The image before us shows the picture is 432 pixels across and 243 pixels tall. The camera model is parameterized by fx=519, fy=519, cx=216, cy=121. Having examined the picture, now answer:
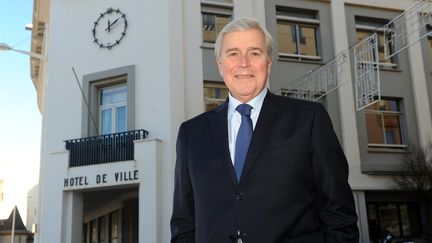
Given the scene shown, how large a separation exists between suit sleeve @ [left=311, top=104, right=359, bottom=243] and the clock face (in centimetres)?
1450

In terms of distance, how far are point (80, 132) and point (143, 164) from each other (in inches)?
109

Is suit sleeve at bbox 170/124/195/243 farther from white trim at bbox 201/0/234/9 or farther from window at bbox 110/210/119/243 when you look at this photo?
window at bbox 110/210/119/243

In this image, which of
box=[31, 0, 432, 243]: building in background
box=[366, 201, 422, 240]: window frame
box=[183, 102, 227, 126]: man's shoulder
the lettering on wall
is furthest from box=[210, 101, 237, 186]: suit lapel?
box=[366, 201, 422, 240]: window frame

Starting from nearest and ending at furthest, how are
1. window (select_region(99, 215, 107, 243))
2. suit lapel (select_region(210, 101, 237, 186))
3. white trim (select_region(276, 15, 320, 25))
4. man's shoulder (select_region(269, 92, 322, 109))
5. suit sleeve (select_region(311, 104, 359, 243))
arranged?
suit sleeve (select_region(311, 104, 359, 243)) → suit lapel (select_region(210, 101, 237, 186)) → man's shoulder (select_region(269, 92, 322, 109)) → white trim (select_region(276, 15, 320, 25)) → window (select_region(99, 215, 107, 243))

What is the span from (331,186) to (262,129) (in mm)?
388

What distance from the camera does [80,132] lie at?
629 inches

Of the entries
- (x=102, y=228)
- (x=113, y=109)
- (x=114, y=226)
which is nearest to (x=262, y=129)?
(x=113, y=109)

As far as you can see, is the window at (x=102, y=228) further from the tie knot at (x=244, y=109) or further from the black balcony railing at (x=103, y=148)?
the tie knot at (x=244, y=109)

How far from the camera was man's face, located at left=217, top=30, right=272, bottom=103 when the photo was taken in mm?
2445

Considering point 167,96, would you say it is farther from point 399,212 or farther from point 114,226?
point 399,212

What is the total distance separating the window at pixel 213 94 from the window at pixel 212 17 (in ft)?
4.68

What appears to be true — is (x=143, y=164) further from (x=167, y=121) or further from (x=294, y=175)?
(x=294, y=175)

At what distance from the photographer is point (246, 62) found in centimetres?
244

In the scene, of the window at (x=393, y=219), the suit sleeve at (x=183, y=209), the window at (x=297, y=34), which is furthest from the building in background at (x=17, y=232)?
the suit sleeve at (x=183, y=209)
